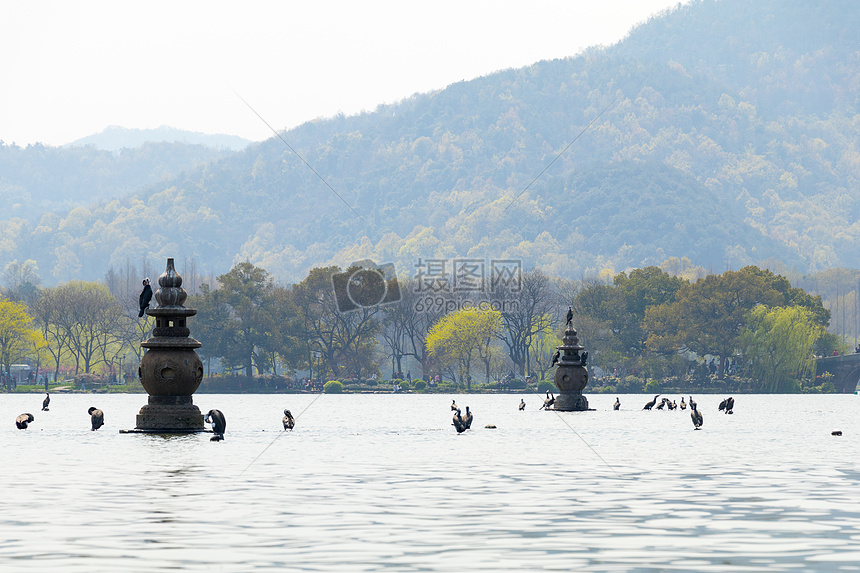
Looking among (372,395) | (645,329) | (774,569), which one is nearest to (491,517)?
(774,569)

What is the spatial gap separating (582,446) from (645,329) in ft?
374

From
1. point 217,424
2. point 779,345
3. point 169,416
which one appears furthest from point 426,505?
point 779,345

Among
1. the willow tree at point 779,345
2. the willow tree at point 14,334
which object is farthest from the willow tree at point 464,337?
the willow tree at point 14,334

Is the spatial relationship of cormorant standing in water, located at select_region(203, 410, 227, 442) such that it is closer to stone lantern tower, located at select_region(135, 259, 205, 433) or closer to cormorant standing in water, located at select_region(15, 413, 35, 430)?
stone lantern tower, located at select_region(135, 259, 205, 433)

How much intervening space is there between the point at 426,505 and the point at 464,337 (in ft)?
439

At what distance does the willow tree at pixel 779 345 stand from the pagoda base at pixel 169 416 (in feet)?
355

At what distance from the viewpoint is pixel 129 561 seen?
59.8ft

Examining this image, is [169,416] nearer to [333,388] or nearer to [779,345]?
[333,388]

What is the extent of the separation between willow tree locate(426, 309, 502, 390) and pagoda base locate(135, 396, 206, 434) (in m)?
107

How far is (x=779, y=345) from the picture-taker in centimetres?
14712

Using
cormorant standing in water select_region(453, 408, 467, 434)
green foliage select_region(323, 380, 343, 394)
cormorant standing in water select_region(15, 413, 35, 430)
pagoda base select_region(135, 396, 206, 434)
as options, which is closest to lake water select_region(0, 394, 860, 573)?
pagoda base select_region(135, 396, 206, 434)

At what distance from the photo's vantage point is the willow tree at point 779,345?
14688 centimetres

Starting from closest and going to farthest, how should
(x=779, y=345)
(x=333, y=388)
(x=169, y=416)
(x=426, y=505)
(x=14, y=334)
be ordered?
(x=426, y=505), (x=169, y=416), (x=779, y=345), (x=333, y=388), (x=14, y=334)
